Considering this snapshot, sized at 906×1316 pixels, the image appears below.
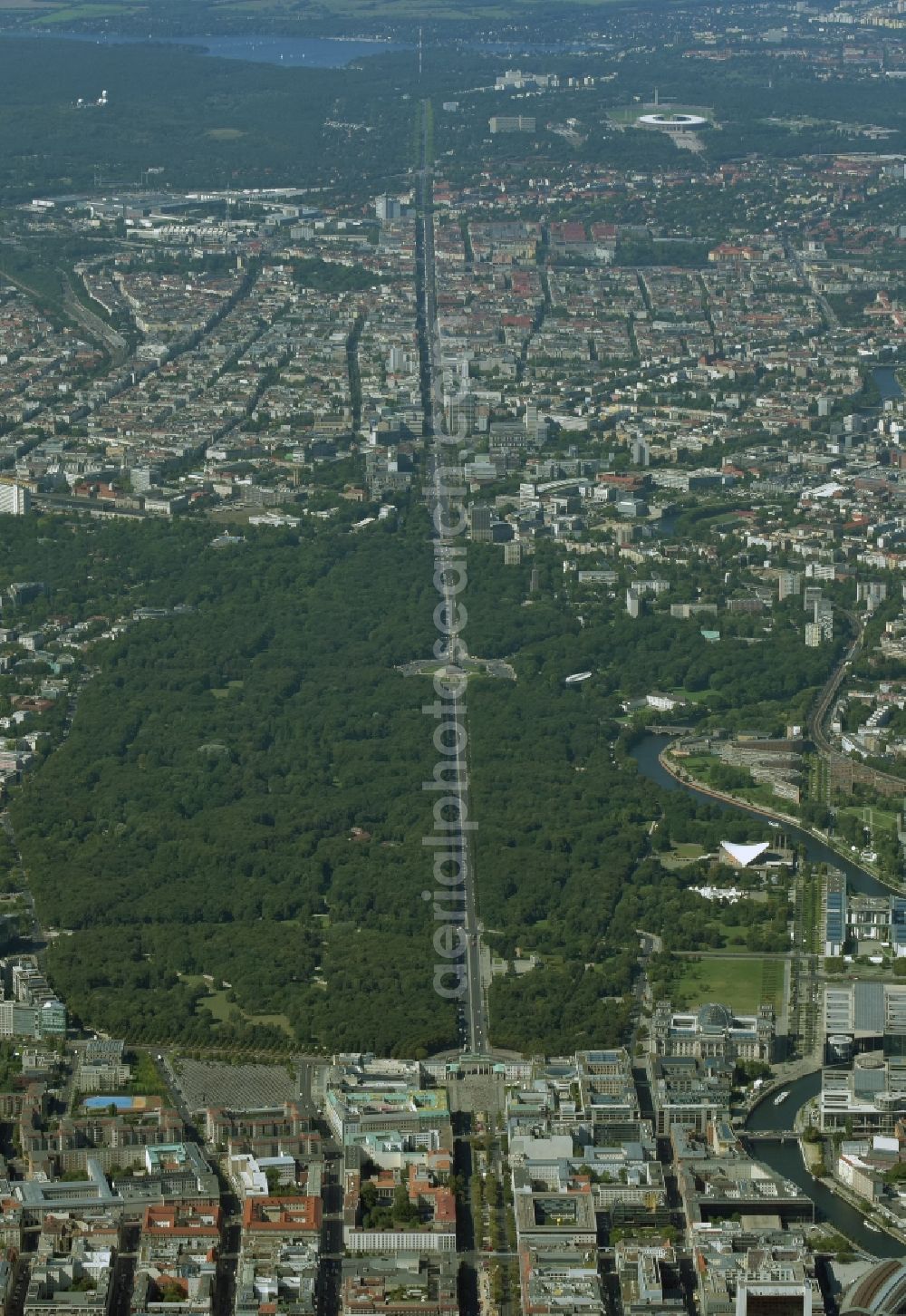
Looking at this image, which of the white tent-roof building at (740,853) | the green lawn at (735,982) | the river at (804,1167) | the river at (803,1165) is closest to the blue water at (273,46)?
the white tent-roof building at (740,853)

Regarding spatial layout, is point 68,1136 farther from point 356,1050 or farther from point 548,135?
point 548,135

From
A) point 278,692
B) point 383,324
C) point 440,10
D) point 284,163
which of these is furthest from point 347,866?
point 440,10

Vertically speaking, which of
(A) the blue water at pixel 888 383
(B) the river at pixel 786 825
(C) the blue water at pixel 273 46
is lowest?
(C) the blue water at pixel 273 46

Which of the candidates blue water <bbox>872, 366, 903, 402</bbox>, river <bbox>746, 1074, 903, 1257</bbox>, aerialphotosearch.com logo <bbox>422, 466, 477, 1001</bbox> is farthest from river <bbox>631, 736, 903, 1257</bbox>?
blue water <bbox>872, 366, 903, 402</bbox>

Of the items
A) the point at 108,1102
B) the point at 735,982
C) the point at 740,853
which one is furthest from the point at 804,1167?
the point at 740,853

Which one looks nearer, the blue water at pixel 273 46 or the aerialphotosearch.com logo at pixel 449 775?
the aerialphotosearch.com logo at pixel 449 775

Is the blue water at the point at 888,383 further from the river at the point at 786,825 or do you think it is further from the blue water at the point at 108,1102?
the blue water at the point at 108,1102

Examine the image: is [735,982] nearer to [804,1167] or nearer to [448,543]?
[804,1167]
